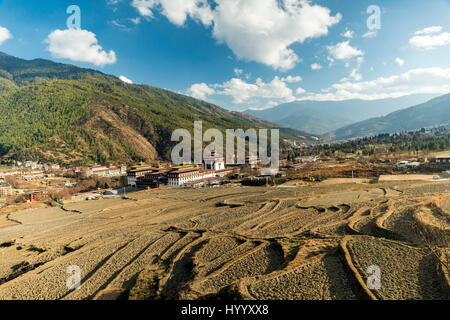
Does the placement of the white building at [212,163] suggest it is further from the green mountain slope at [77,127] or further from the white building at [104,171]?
the green mountain slope at [77,127]

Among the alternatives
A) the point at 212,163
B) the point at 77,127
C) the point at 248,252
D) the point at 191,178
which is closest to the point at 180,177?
the point at 191,178

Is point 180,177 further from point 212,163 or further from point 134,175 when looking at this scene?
point 212,163

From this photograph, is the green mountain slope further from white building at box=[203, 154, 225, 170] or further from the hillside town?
white building at box=[203, 154, 225, 170]

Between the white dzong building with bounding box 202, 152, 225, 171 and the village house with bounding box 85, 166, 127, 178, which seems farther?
the village house with bounding box 85, 166, 127, 178

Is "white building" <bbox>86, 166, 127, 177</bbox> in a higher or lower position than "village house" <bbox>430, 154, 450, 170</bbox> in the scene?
lower

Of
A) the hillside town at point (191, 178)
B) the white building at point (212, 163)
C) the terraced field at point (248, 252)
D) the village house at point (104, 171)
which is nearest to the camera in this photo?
the terraced field at point (248, 252)

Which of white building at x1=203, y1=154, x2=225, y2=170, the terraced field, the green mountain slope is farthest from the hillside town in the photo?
the green mountain slope

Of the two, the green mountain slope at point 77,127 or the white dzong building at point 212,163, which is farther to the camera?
the green mountain slope at point 77,127

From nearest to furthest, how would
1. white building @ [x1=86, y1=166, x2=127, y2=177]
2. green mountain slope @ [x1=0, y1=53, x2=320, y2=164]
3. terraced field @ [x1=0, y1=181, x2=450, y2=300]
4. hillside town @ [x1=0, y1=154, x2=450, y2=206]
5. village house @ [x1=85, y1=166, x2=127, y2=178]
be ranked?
terraced field @ [x1=0, y1=181, x2=450, y2=300] → hillside town @ [x1=0, y1=154, x2=450, y2=206] → village house @ [x1=85, y1=166, x2=127, y2=178] → white building @ [x1=86, y1=166, x2=127, y2=177] → green mountain slope @ [x1=0, y1=53, x2=320, y2=164]

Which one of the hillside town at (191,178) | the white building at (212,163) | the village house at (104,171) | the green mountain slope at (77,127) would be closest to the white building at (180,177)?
the hillside town at (191,178)
